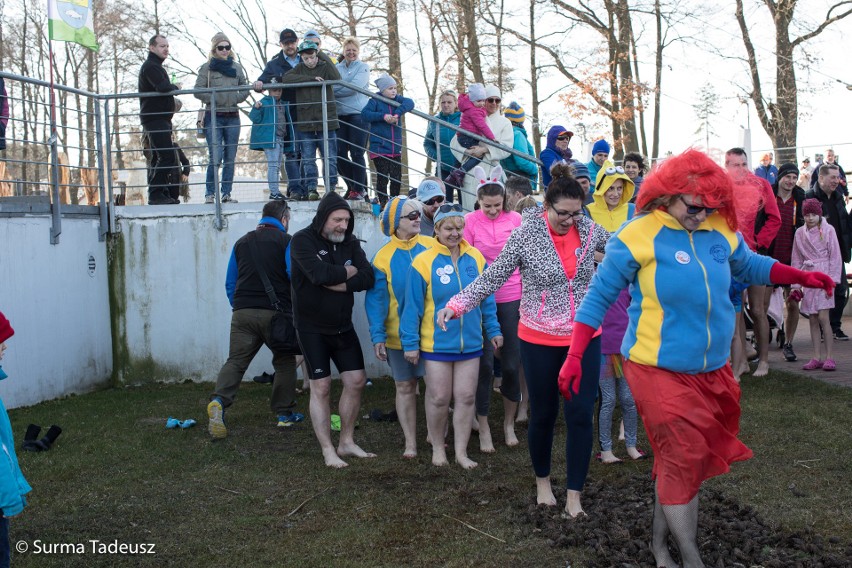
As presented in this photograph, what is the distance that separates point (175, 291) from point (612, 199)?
18.5 ft

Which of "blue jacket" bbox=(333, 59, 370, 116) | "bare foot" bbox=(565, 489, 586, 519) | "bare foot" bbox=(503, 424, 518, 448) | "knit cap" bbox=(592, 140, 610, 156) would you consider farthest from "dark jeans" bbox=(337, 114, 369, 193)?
"bare foot" bbox=(565, 489, 586, 519)

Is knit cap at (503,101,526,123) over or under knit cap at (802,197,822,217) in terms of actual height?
over

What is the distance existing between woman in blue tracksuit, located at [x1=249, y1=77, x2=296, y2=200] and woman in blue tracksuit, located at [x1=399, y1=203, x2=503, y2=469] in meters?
4.07

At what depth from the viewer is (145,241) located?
34.8 ft

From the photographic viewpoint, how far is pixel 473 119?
429 inches

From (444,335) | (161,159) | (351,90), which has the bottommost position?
(444,335)

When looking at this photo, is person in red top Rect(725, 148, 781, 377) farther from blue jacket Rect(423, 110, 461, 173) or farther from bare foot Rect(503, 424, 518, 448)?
blue jacket Rect(423, 110, 461, 173)

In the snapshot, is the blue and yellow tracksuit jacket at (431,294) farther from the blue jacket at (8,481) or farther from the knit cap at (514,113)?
the knit cap at (514,113)

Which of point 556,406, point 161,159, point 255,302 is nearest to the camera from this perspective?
point 556,406

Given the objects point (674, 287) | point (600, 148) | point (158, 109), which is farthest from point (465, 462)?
point (158, 109)

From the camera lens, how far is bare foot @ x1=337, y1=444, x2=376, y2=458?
6.95m

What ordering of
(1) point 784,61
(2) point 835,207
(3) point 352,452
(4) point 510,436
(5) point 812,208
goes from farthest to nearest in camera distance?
1. (1) point 784,61
2. (2) point 835,207
3. (5) point 812,208
4. (4) point 510,436
5. (3) point 352,452

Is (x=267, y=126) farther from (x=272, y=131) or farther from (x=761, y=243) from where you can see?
(x=761, y=243)

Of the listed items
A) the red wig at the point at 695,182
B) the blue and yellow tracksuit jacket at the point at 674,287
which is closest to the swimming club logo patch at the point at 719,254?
the blue and yellow tracksuit jacket at the point at 674,287
